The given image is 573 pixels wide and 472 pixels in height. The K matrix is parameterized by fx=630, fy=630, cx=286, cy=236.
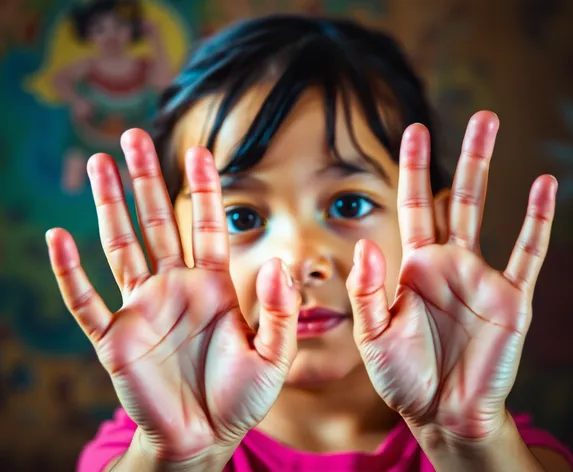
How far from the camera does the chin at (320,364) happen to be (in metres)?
0.70

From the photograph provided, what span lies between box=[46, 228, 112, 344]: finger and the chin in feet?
0.79

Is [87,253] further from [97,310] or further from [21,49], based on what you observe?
[97,310]

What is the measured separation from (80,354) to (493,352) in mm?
789

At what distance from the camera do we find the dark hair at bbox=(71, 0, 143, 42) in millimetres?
1112

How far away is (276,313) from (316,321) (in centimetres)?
18

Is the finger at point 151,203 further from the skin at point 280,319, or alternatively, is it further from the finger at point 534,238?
the finger at point 534,238

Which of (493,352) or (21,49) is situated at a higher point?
(21,49)

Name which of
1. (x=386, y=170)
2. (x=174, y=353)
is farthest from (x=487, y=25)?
(x=174, y=353)

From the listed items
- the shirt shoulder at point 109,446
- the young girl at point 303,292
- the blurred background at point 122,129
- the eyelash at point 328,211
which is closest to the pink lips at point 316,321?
the young girl at point 303,292

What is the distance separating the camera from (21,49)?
1.11m

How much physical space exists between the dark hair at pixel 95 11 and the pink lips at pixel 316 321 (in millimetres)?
698

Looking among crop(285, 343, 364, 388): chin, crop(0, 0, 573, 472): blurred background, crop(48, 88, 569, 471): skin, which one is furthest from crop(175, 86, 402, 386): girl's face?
crop(0, 0, 573, 472): blurred background

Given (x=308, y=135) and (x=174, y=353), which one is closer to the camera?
(x=174, y=353)

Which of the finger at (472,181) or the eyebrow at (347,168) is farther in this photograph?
the eyebrow at (347,168)
